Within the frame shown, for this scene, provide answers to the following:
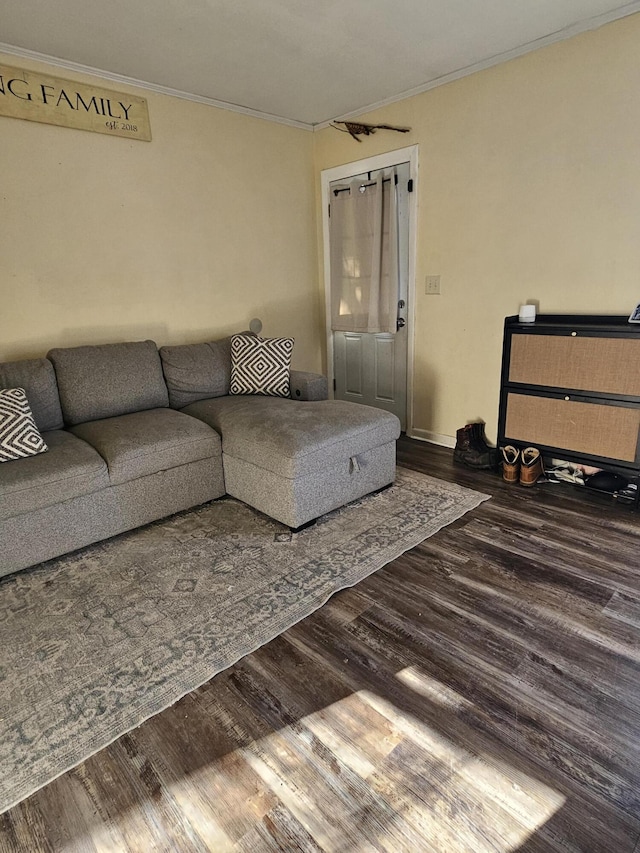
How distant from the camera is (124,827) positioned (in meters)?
1.16

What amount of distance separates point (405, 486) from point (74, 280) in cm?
247

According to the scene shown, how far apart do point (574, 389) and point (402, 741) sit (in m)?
2.12

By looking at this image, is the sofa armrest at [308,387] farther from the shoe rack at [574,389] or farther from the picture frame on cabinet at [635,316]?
the picture frame on cabinet at [635,316]

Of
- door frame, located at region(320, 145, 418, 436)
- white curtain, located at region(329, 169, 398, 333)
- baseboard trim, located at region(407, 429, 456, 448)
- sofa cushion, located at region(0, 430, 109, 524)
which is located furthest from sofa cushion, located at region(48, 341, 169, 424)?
baseboard trim, located at region(407, 429, 456, 448)

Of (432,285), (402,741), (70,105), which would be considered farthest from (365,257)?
(402,741)

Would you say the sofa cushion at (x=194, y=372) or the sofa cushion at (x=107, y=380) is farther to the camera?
the sofa cushion at (x=194, y=372)

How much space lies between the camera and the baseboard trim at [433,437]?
12.1 ft

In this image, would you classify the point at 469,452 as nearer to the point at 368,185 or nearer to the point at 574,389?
the point at 574,389

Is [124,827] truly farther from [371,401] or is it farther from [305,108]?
[305,108]

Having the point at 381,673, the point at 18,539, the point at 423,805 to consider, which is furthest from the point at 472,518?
the point at 18,539

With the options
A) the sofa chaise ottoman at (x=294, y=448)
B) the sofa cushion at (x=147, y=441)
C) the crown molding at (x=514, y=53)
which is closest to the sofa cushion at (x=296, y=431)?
the sofa chaise ottoman at (x=294, y=448)

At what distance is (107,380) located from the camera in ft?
9.41

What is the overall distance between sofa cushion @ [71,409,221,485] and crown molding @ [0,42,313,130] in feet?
6.73

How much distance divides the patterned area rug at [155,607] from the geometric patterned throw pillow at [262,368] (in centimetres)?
87
